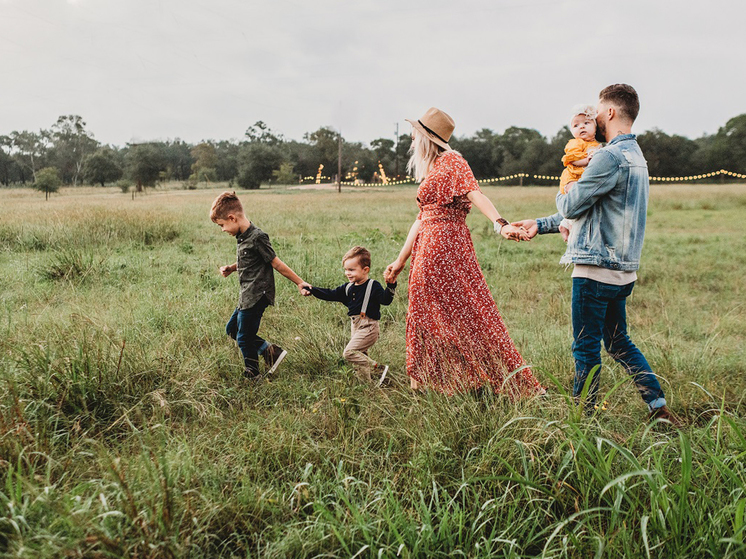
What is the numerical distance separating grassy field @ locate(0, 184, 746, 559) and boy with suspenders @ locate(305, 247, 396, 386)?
186 millimetres

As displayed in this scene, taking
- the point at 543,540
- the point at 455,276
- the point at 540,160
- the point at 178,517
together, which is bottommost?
the point at 543,540

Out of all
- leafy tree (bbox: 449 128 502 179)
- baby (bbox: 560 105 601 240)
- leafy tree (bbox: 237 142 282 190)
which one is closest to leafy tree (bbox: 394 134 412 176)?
leafy tree (bbox: 449 128 502 179)

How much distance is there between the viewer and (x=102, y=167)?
38.9 meters

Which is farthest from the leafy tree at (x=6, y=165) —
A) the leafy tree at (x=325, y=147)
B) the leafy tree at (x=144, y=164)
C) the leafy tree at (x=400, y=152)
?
the leafy tree at (x=400, y=152)

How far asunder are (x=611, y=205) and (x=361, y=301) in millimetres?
1880

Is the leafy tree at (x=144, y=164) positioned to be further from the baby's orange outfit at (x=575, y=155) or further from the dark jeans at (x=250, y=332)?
the baby's orange outfit at (x=575, y=155)

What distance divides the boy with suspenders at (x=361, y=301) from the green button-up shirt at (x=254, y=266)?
360 millimetres

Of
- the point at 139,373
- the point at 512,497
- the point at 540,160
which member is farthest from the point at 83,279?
the point at 540,160

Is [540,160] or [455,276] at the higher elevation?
[540,160]

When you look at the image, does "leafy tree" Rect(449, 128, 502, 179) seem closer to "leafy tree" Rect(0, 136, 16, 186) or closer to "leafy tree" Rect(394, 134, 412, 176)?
"leafy tree" Rect(394, 134, 412, 176)

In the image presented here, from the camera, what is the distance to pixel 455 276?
3.56m

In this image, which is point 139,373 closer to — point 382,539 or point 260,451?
point 260,451

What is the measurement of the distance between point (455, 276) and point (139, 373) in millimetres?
2366

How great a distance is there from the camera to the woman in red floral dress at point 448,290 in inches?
138
